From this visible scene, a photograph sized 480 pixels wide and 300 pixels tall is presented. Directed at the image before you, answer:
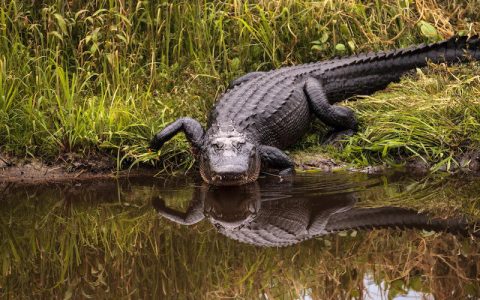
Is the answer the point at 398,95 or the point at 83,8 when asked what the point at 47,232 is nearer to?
the point at 83,8

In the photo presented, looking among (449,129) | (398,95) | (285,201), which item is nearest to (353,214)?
(285,201)

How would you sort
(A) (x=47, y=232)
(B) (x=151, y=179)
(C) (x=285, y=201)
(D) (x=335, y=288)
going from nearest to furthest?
(D) (x=335, y=288) → (A) (x=47, y=232) → (C) (x=285, y=201) → (B) (x=151, y=179)

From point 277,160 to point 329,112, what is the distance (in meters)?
0.91

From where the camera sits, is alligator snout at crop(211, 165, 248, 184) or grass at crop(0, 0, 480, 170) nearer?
alligator snout at crop(211, 165, 248, 184)

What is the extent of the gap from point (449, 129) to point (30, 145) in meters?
3.41

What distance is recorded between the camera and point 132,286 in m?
4.62

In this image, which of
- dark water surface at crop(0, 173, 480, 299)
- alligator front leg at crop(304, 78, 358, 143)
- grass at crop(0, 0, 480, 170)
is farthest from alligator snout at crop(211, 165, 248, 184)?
alligator front leg at crop(304, 78, 358, 143)

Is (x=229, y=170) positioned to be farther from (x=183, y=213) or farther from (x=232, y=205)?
(x=183, y=213)

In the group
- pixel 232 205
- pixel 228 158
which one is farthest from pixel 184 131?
pixel 232 205

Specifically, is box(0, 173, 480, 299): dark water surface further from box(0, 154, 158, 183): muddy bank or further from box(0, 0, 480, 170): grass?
box(0, 0, 480, 170): grass

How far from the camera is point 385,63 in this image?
8.25 meters

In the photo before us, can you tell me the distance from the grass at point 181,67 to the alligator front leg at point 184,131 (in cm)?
13

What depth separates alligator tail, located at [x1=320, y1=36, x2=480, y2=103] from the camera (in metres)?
8.14

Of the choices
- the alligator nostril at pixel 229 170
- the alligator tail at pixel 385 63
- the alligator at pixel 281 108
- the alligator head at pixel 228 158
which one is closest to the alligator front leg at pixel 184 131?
the alligator at pixel 281 108
